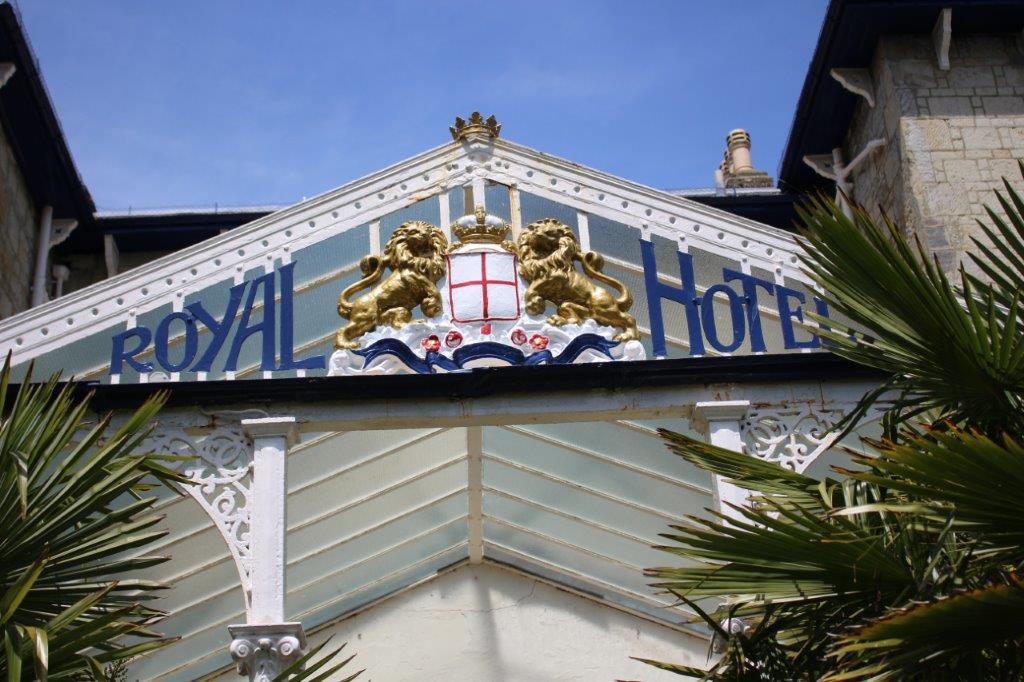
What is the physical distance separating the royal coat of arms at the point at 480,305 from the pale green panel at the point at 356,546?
364 cm

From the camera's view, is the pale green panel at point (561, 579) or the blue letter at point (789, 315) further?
the pale green panel at point (561, 579)

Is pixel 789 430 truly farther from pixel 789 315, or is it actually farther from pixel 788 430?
pixel 789 315

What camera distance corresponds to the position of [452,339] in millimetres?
10070

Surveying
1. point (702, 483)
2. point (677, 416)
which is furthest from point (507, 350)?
point (702, 483)

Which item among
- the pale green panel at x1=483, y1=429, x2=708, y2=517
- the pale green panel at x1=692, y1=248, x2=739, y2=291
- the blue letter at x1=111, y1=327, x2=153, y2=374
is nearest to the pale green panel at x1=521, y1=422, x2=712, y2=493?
the pale green panel at x1=483, y1=429, x2=708, y2=517

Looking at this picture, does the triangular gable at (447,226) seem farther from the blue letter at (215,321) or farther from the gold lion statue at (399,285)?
the gold lion statue at (399,285)

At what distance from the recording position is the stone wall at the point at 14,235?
13383 millimetres

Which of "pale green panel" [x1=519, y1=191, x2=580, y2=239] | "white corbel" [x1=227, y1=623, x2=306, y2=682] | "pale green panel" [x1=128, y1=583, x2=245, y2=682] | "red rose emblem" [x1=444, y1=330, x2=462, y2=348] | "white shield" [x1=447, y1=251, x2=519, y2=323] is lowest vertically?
"white corbel" [x1=227, y1=623, x2=306, y2=682]

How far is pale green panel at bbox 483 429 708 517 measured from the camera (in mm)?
12766

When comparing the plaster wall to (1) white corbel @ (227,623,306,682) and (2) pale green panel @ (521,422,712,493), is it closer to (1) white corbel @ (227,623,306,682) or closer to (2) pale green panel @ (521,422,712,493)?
(2) pale green panel @ (521,422,712,493)

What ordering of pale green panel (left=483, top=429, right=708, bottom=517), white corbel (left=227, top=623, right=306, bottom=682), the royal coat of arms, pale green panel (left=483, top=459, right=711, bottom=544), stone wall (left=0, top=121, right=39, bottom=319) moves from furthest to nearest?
1. stone wall (left=0, top=121, right=39, bottom=319)
2. pale green panel (left=483, top=459, right=711, bottom=544)
3. pale green panel (left=483, top=429, right=708, bottom=517)
4. the royal coat of arms
5. white corbel (left=227, top=623, right=306, bottom=682)

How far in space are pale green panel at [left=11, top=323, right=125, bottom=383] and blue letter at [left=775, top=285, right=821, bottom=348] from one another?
4542 millimetres

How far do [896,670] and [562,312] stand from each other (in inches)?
184

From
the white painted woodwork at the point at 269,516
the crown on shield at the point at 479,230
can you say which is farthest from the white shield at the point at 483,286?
the white painted woodwork at the point at 269,516
